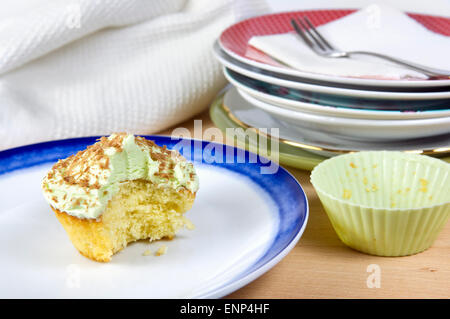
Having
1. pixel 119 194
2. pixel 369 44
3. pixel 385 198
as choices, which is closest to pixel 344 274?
pixel 385 198

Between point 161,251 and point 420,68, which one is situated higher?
point 420,68

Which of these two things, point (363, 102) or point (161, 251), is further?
point (363, 102)

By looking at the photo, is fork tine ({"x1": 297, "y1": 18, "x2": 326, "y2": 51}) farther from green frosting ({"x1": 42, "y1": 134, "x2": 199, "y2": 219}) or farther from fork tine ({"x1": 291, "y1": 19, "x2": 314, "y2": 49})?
green frosting ({"x1": 42, "y1": 134, "x2": 199, "y2": 219})

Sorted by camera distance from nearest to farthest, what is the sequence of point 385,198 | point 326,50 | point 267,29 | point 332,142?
point 385,198, point 332,142, point 326,50, point 267,29

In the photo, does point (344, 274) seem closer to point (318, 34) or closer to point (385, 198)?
point (385, 198)

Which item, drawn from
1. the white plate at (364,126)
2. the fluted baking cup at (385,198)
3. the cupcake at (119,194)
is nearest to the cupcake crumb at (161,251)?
the cupcake at (119,194)

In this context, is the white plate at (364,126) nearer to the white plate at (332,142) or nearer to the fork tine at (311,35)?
the white plate at (332,142)

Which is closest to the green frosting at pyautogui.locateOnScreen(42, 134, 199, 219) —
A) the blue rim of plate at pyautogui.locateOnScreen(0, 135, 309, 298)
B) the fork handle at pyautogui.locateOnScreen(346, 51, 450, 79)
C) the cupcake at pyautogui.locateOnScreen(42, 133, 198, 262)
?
the cupcake at pyautogui.locateOnScreen(42, 133, 198, 262)
